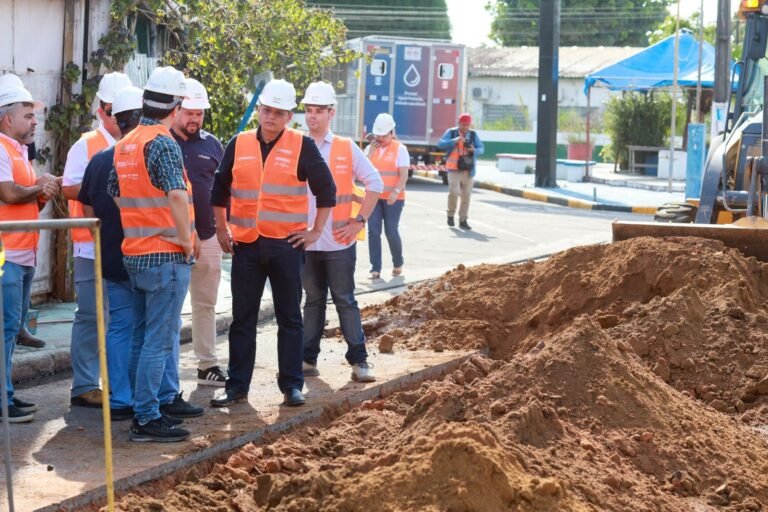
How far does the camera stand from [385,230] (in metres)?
14.4

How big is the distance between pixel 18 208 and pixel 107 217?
0.64 meters

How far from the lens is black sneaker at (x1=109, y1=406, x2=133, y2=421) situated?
7364 mm

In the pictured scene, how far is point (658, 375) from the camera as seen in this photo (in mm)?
8570

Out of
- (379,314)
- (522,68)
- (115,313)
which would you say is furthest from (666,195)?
(522,68)

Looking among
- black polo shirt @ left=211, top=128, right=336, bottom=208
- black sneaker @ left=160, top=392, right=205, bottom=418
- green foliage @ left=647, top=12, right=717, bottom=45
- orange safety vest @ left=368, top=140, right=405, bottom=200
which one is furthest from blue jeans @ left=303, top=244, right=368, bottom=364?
green foliage @ left=647, top=12, right=717, bottom=45

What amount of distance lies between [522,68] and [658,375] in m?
55.3

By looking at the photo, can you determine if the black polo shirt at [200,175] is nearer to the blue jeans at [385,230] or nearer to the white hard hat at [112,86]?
the white hard hat at [112,86]

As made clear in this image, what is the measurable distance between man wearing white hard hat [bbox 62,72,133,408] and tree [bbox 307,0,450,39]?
58.2 metres

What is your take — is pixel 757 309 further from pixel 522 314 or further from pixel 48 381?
pixel 48 381

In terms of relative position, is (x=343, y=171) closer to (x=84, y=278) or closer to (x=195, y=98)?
(x=195, y=98)

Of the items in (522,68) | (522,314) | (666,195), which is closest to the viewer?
(522,314)

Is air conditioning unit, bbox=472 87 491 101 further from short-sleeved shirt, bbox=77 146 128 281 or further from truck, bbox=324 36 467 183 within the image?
short-sleeved shirt, bbox=77 146 128 281

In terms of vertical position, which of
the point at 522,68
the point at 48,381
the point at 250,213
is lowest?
the point at 48,381

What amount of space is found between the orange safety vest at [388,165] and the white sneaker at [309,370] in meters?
5.62
